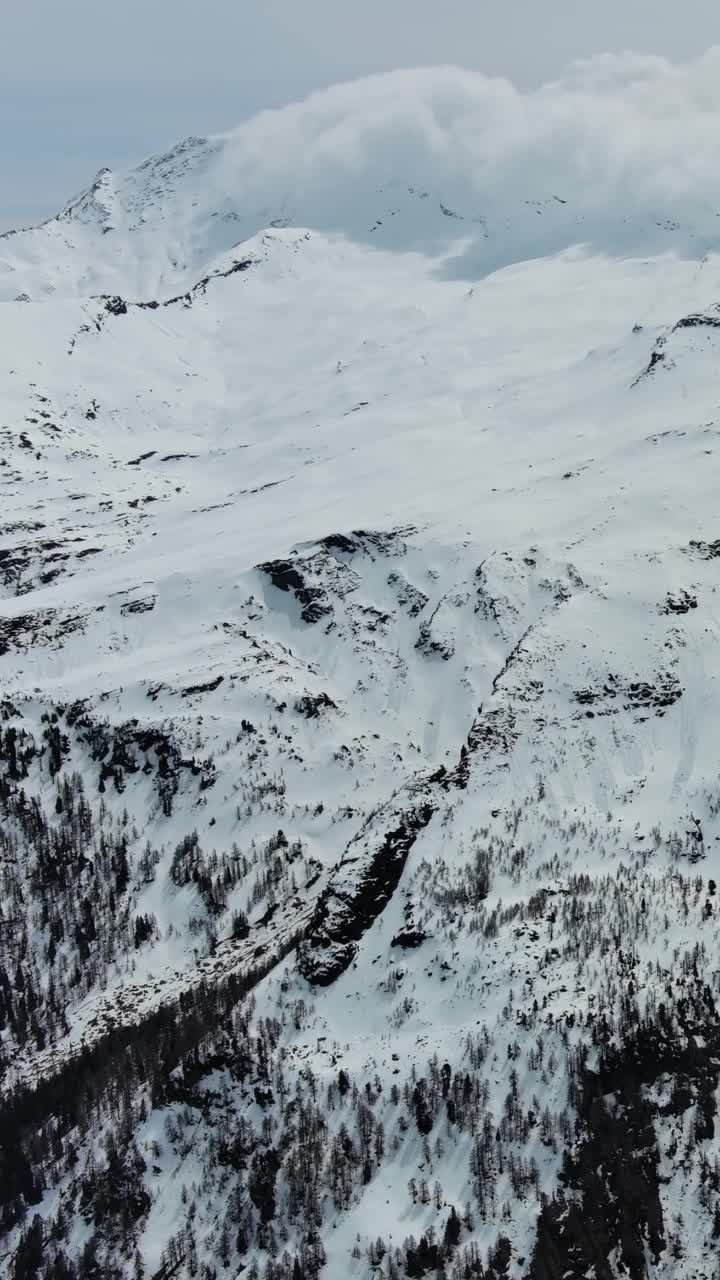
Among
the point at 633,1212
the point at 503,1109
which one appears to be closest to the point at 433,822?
the point at 503,1109

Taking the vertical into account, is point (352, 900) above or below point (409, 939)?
above

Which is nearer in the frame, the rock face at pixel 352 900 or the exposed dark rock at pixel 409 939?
the exposed dark rock at pixel 409 939

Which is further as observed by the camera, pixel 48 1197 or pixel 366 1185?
pixel 48 1197

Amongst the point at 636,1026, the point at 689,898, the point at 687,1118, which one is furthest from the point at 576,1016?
the point at 689,898

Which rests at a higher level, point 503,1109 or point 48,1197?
point 503,1109

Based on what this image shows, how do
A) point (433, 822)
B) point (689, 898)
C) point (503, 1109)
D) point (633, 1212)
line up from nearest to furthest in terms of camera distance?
1. point (633, 1212)
2. point (503, 1109)
3. point (689, 898)
4. point (433, 822)

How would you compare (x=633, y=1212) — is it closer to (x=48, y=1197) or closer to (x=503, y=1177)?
(x=503, y=1177)

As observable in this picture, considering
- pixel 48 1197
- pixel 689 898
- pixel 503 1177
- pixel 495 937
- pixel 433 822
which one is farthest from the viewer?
pixel 433 822

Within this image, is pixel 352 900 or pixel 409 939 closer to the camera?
pixel 409 939

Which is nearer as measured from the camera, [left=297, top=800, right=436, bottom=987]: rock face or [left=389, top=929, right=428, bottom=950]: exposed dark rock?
[left=389, top=929, right=428, bottom=950]: exposed dark rock
